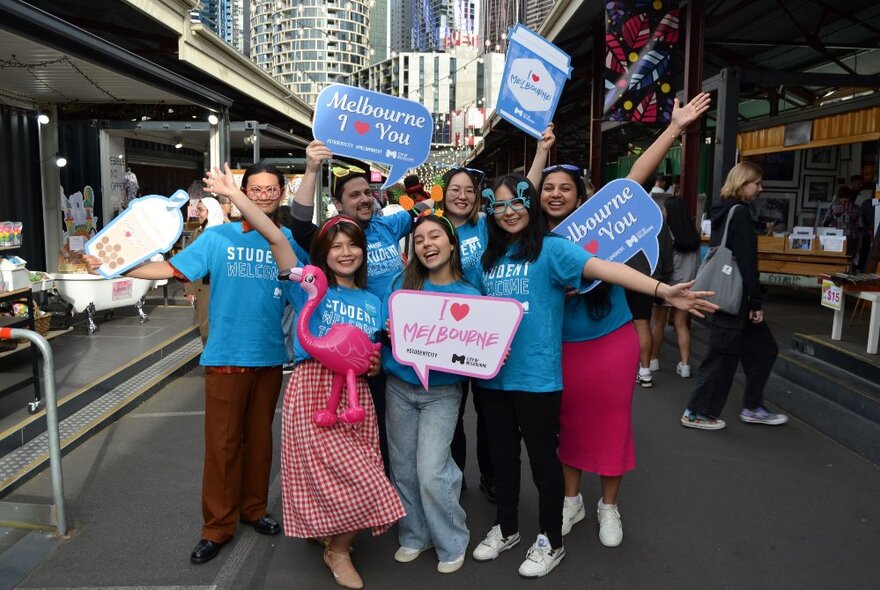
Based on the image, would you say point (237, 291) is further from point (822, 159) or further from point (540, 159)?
point (822, 159)

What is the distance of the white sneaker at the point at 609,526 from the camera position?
350 centimetres

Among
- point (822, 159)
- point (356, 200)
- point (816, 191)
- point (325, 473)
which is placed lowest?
point (325, 473)

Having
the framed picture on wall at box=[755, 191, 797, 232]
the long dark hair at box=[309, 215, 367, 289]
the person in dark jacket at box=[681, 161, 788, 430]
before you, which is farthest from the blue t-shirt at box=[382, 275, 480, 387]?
the framed picture on wall at box=[755, 191, 797, 232]

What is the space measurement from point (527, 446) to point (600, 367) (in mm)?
569

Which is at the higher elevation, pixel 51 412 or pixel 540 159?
pixel 540 159

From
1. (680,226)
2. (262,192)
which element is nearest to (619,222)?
(262,192)

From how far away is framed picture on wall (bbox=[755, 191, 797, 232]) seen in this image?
13461 mm

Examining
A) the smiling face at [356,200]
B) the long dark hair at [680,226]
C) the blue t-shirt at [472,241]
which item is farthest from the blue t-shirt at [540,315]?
the long dark hair at [680,226]

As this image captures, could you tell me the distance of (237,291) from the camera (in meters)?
3.35

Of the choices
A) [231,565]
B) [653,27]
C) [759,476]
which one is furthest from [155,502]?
→ [653,27]

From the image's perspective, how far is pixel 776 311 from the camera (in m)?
10.2

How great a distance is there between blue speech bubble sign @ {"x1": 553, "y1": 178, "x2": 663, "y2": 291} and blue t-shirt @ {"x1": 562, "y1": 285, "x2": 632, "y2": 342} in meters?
0.22

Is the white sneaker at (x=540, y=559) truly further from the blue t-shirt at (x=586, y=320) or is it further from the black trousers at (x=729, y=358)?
the black trousers at (x=729, y=358)

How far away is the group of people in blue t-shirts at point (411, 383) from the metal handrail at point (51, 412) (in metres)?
0.59
